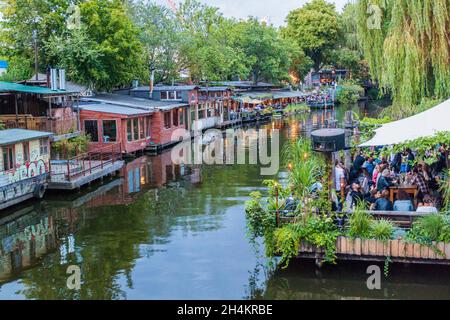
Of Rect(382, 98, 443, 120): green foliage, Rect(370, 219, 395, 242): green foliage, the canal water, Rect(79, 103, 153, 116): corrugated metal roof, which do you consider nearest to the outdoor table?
the canal water

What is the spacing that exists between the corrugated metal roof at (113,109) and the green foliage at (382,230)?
2592cm

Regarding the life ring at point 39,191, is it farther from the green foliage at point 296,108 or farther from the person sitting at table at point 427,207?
the green foliage at point 296,108

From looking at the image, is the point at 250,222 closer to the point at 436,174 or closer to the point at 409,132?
the point at 409,132

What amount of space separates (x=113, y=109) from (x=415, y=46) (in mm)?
22577

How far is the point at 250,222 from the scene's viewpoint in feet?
45.2

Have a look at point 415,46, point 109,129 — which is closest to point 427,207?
point 415,46

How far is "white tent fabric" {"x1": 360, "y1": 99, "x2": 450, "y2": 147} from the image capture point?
554 inches

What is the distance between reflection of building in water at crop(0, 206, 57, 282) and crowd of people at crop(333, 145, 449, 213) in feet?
29.5

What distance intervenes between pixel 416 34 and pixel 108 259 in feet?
44.3

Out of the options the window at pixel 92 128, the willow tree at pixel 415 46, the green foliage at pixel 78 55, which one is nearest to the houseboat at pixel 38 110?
the window at pixel 92 128

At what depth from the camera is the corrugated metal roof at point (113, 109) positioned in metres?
36.7

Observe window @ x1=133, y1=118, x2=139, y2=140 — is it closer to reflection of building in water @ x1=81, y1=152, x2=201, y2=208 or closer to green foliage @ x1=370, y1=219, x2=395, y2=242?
reflection of building in water @ x1=81, y1=152, x2=201, y2=208
